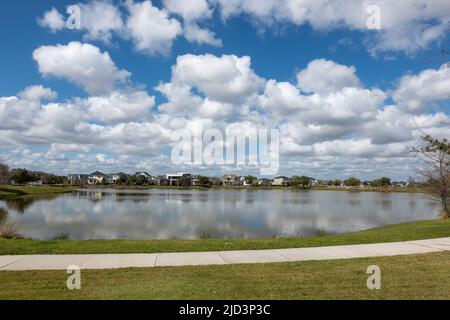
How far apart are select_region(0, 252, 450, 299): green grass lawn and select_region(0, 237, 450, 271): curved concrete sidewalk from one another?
67 centimetres

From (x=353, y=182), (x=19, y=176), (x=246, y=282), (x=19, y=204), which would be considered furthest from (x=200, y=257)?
(x=353, y=182)

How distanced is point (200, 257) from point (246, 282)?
3.09 meters

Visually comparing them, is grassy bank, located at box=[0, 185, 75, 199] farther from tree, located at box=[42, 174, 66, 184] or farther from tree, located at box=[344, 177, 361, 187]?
tree, located at box=[344, 177, 361, 187]

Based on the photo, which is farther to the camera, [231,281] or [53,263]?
[53,263]

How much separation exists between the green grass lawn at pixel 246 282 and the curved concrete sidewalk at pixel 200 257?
2.19 ft

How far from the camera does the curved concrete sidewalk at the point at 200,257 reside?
9055 mm

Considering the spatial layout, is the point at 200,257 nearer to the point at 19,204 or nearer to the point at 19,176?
the point at 19,204

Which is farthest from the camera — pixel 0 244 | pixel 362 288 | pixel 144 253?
pixel 0 244

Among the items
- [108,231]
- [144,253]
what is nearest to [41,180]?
[108,231]

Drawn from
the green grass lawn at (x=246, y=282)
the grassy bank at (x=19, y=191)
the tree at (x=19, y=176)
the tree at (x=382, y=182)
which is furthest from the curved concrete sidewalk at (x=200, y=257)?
the tree at (x=382, y=182)

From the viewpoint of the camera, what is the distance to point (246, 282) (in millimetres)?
7293
